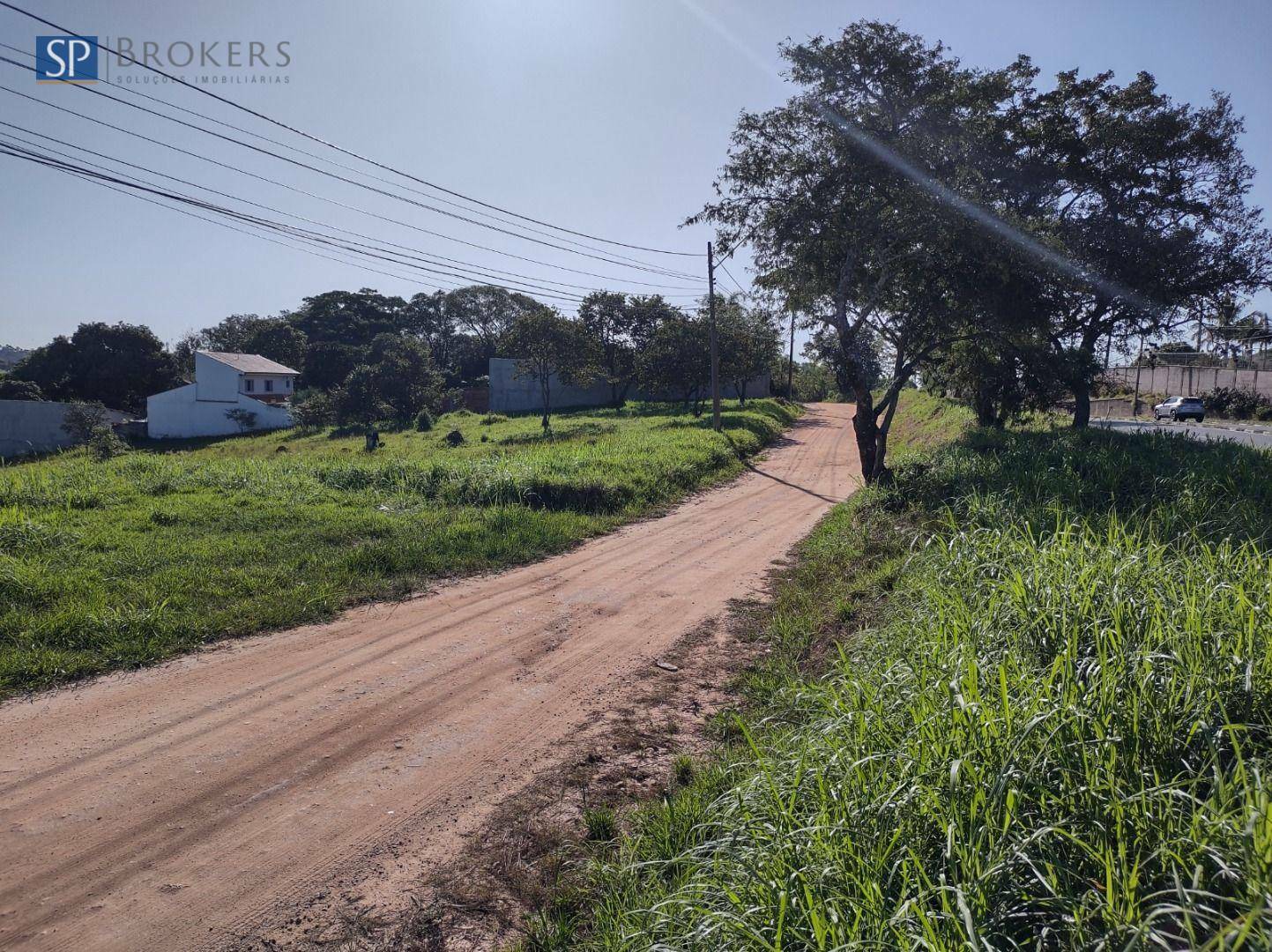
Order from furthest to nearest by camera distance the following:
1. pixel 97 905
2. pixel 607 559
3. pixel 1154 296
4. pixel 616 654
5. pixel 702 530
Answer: pixel 1154 296
pixel 702 530
pixel 607 559
pixel 616 654
pixel 97 905

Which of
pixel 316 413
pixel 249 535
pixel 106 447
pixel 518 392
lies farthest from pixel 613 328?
pixel 249 535

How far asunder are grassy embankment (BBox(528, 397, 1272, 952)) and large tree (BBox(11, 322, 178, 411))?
169ft

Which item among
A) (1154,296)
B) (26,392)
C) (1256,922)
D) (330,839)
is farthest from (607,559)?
(26,392)

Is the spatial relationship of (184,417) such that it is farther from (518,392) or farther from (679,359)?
(679,359)

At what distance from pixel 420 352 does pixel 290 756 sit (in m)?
38.2

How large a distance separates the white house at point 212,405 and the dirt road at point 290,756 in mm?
39576

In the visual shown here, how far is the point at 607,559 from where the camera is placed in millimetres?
8992

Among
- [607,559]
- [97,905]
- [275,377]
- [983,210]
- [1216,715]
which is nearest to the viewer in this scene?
[1216,715]

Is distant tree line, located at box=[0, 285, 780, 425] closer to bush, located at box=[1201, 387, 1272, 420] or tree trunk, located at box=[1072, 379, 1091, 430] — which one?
tree trunk, located at box=[1072, 379, 1091, 430]

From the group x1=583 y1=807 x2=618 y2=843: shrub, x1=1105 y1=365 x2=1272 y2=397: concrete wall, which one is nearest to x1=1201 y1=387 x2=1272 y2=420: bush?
x1=1105 y1=365 x2=1272 y2=397: concrete wall

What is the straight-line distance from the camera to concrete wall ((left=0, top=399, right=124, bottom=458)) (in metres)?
32.8

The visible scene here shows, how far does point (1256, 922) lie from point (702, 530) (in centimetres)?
934

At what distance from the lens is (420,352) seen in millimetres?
39906

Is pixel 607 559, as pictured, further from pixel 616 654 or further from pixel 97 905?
pixel 97 905
